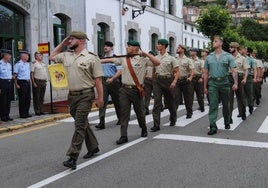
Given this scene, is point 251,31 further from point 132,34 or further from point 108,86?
point 108,86

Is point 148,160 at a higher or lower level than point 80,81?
lower

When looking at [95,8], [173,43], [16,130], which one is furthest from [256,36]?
[16,130]

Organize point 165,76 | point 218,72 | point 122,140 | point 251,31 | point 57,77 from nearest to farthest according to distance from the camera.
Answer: point 122,140 < point 218,72 < point 165,76 < point 57,77 < point 251,31

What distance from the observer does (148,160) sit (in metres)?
6.68

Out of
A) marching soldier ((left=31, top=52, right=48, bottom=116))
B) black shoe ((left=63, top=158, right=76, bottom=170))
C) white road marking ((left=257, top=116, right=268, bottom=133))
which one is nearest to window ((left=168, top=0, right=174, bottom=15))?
marching soldier ((left=31, top=52, right=48, bottom=116))

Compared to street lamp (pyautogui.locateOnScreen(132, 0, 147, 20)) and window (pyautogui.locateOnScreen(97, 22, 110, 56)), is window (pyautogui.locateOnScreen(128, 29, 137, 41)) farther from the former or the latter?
window (pyautogui.locateOnScreen(97, 22, 110, 56))

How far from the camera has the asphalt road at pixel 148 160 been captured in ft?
18.4

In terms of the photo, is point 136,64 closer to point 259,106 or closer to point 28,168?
point 28,168

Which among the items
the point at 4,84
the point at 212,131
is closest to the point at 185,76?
the point at 212,131

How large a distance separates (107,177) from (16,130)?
5076 mm

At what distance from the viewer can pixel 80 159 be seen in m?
6.81

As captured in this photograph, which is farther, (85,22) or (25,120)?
(85,22)

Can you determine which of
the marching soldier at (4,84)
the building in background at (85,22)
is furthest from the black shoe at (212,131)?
the building in background at (85,22)

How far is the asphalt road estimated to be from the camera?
561 cm
